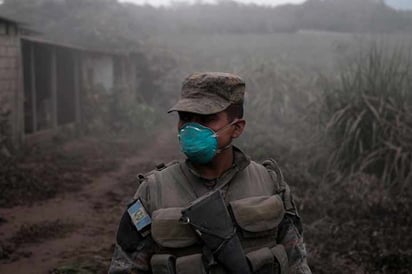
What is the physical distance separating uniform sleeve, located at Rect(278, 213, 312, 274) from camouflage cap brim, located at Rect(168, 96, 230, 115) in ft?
1.59

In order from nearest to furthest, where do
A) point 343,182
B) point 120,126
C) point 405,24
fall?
point 343,182 < point 120,126 < point 405,24

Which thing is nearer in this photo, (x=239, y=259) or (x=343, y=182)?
(x=239, y=259)

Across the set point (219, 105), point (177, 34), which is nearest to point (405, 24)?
point (177, 34)

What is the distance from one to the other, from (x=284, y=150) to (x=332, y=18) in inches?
930

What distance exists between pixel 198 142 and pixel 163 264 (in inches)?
16.8

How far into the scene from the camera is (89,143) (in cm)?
1127

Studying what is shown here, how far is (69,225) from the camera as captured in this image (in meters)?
5.68

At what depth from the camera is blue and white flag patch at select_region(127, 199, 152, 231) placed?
1.87 m

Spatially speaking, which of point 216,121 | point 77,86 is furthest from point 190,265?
point 77,86

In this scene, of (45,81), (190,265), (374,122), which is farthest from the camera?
(45,81)

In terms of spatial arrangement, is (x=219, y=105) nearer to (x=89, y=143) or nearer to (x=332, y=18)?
(x=89, y=143)

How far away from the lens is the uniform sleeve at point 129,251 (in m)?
1.89

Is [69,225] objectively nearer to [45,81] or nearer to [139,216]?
[139,216]

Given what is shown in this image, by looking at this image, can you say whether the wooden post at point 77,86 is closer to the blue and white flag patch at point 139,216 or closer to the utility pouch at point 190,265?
Answer: the blue and white flag patch at point 139,216
